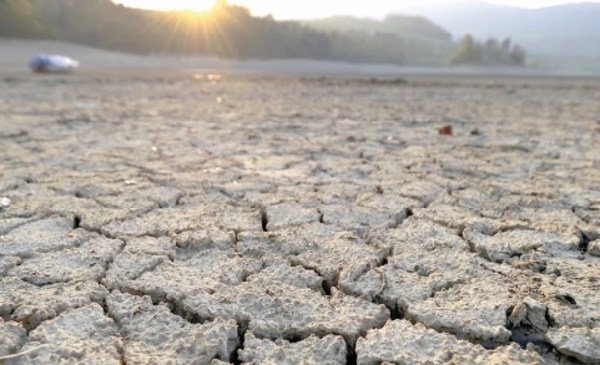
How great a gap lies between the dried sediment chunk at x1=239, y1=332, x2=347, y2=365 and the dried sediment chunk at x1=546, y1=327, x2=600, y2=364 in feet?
1.59

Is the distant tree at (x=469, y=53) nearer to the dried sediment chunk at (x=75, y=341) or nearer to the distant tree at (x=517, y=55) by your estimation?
the distant tree at (x=517, y=55)

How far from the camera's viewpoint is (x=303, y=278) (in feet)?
4.80

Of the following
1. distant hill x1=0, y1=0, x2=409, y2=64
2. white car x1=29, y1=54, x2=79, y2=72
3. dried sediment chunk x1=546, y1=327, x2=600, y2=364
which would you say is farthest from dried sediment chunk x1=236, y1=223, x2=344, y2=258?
distant hill x1=0, y1=0, x2=409, y2=64

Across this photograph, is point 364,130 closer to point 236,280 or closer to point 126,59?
point 236,280

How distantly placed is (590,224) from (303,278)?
3.86 ft

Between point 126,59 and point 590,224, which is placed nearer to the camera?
point 590,224

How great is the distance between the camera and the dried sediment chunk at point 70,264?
142 cm

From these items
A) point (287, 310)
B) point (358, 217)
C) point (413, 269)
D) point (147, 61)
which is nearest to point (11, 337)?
point (287, 310)

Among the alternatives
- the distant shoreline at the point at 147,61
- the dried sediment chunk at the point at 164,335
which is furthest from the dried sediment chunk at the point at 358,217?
the distant shoreline at the point at 147,61

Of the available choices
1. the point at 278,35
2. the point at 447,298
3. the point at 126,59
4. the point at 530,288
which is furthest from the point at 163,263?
the point at 278,35

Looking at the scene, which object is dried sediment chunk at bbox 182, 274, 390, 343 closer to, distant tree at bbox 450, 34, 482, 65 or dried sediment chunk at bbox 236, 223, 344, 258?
dried sediment chunk at bbox 236, 223, 344, 258

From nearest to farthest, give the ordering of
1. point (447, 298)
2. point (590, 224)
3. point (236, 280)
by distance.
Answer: point (447, 298), point (236, 280), point (590, 224)

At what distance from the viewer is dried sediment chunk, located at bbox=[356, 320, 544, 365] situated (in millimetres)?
1079

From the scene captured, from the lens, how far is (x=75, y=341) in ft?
3.67
